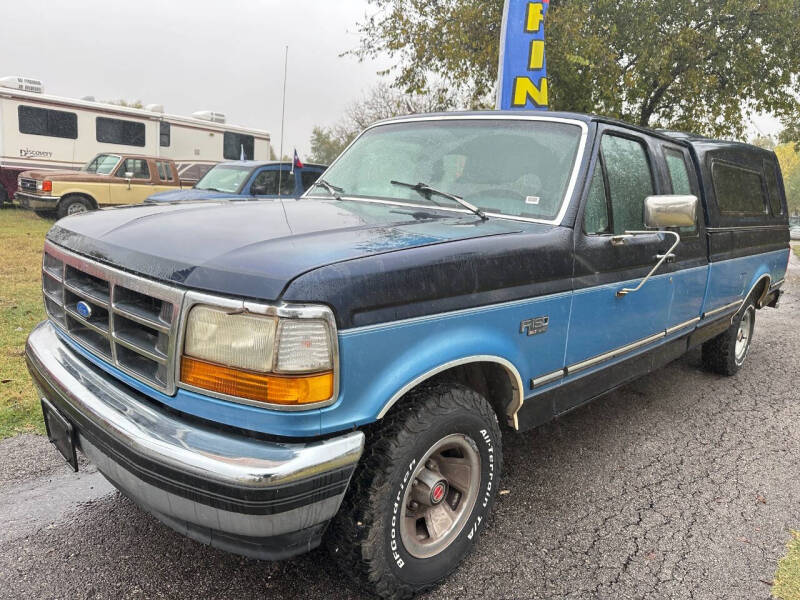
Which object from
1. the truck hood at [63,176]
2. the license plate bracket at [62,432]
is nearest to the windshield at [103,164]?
the truck hood at [63,176]

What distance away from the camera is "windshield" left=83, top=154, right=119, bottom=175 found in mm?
14047

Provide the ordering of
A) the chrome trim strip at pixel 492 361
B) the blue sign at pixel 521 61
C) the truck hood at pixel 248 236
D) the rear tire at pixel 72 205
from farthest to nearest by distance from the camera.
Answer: the rear tire at pixel 72 205 → the blue sign at pixel 521 61 → the chrome trim strip at pixel 492 361 → the truck hood at pixel 248 236

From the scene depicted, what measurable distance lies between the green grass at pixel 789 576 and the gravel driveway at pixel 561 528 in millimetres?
37

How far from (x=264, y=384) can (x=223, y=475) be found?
11.3 inches

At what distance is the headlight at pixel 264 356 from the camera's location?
5.82ft

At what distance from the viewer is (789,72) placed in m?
13.3

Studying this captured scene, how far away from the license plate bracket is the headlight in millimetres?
811

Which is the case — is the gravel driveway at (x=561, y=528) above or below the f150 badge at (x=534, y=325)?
below

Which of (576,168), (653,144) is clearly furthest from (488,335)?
(653,144)

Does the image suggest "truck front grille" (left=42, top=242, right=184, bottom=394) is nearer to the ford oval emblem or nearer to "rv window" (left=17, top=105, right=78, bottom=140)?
the ford oval emblem

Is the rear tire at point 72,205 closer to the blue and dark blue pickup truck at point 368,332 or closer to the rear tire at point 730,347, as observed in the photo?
the blue and dark blue pickup truck at point 368,332

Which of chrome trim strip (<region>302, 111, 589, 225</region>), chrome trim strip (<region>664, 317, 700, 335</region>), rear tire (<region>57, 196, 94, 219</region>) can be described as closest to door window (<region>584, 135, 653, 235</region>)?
chrome trim strip (<region>302, 111, 589, 225</region>)

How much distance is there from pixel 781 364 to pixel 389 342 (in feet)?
18.6

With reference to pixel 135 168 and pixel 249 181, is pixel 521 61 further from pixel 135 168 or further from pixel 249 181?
pixel 135 168
